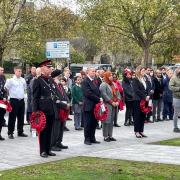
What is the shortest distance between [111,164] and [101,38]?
30.1 m

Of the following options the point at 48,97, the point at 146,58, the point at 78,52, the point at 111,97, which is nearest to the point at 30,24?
the point at 146,58

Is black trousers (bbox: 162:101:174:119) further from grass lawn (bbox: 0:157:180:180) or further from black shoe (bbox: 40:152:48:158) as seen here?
grass lawn (bbox: 0:157:180:180)

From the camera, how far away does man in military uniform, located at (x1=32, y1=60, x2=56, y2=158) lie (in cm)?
1053

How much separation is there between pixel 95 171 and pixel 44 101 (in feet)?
7.30

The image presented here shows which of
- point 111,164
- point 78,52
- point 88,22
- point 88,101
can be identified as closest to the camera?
point 111,164

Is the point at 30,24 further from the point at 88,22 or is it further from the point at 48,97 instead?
the point at 48,97

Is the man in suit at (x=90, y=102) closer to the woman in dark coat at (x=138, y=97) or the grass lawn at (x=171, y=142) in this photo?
the woman in dark coat at (x=138, y=97)

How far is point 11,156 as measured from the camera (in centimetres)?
1073

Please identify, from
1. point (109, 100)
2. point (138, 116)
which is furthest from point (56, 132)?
point (138, 116)

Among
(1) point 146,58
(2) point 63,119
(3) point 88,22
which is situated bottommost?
(2) point 63,119

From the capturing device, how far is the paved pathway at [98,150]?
10.3m

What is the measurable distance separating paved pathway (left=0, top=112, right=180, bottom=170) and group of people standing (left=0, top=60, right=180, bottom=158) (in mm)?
318

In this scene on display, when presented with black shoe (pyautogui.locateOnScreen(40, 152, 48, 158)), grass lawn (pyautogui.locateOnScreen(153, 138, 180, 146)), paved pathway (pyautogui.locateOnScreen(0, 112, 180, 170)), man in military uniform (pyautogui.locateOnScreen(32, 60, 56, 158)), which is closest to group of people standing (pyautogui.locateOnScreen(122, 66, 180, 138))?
paved pathway (pyautogui.locateOnScreen(0, 112, 180, 170))

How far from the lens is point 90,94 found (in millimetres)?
12594
